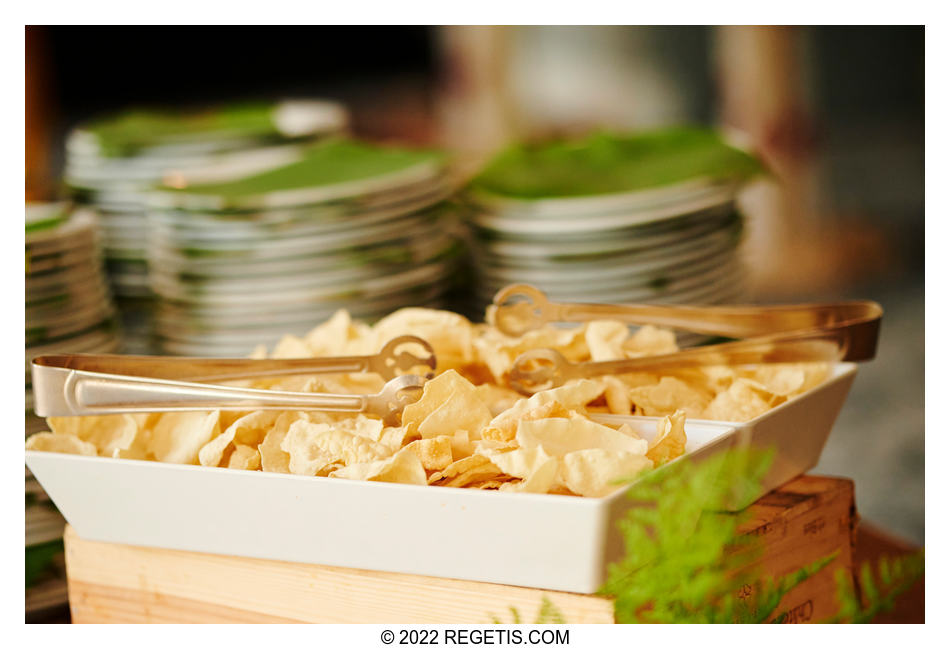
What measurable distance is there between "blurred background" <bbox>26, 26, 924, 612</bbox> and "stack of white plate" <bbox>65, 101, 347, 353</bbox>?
7 centimetres

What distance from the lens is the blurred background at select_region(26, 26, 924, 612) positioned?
1031 millimetres

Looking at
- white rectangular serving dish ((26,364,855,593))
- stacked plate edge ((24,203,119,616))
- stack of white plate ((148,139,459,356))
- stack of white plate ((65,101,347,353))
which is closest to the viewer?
white rectangular serving dish ((26,364,855,593))

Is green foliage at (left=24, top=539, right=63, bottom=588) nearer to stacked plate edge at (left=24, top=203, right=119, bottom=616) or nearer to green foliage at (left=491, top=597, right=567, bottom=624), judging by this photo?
stacked plate edge at (left=24, top=203, right=119, bottom=616)

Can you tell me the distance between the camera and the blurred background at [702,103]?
3.38 ft

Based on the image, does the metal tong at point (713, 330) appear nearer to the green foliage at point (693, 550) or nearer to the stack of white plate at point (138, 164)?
the green foliage at point (693, 550)

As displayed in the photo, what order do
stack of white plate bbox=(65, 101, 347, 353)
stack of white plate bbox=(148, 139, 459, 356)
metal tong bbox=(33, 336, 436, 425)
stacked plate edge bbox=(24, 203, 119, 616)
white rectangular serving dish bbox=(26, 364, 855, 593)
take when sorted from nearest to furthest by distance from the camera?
white rectangular serving dish bbox=(26, 364, 855, 593) → metal tong bbox=(33, 336, 436, 425) → stacked plate edge bbox=(24, 203, 119, 616) → stack of white plate bbox=(148, 139, 459, 356) → stack of white plate bbox=(65, 101, 347, 353)

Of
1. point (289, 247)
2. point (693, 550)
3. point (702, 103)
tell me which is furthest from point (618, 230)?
point (702, 103)

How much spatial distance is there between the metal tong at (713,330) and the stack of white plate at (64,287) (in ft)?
1.09

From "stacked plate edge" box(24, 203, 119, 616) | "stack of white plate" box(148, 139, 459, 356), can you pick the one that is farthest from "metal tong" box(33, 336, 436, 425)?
"stack of white plate" box(148, 139, 459, 356)

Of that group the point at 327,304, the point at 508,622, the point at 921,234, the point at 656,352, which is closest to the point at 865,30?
the point at 921,234

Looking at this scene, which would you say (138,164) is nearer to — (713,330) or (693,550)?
(713,330)
